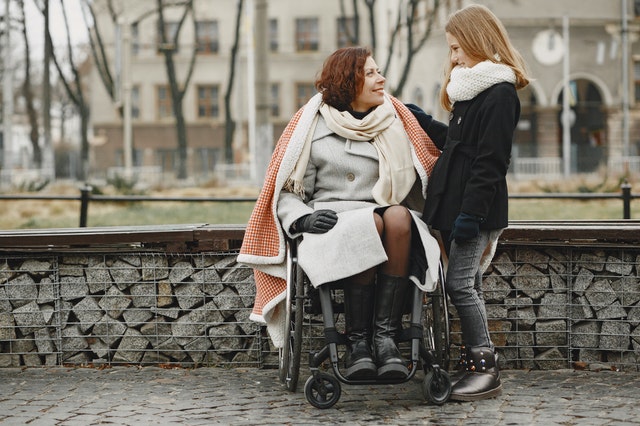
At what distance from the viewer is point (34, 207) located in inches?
795

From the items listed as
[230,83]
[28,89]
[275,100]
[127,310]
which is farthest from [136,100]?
[127,310]

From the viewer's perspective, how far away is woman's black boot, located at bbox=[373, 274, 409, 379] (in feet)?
18.5

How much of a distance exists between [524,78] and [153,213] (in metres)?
13.8

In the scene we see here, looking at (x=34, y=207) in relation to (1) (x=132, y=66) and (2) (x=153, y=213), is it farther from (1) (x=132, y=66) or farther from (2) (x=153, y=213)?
(1) (x=132, y=66)

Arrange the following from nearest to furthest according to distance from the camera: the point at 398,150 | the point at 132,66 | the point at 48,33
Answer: the point at 398,150 → the point at 48,33 → the point at 132,66

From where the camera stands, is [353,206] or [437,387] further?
[353,206]

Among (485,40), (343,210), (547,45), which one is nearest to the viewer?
(485,40)

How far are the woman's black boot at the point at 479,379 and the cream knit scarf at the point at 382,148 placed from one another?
947 mm

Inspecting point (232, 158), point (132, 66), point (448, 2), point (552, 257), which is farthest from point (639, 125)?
point (552, 257)

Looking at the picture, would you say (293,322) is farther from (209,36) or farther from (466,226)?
(209,36)

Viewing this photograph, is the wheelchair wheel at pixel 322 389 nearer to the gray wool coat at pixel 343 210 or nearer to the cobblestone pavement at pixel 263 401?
the cobblestone pavement at pixel 263 401

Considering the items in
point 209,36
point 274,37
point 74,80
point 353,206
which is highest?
point 209,36

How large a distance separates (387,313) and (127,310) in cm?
210

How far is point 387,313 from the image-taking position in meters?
5.70
